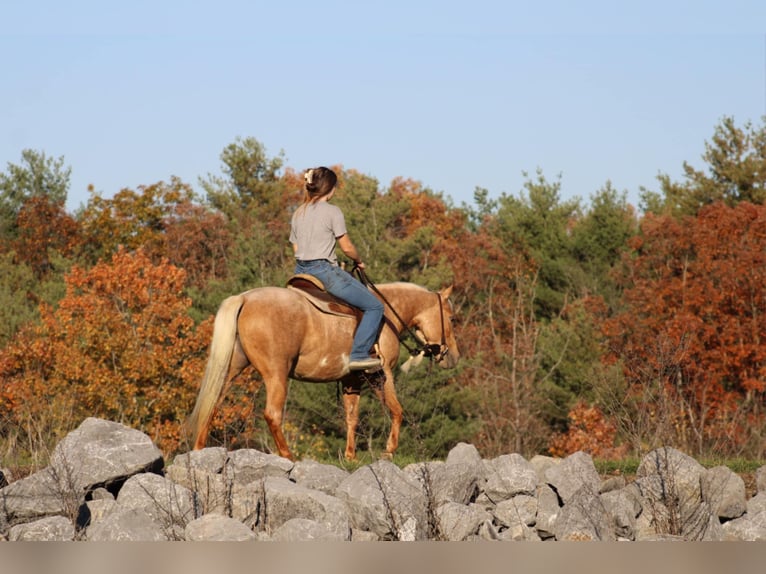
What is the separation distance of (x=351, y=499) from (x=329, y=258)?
314cm

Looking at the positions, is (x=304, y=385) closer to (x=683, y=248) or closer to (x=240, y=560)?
(x=683, y=248)

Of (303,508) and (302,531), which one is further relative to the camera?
(303,508)

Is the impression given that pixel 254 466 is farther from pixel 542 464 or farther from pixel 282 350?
pixel 542 464

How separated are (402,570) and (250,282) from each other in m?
32.0

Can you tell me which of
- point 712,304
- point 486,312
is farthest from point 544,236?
point 712,304

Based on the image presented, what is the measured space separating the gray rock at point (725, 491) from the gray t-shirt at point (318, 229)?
4.33m

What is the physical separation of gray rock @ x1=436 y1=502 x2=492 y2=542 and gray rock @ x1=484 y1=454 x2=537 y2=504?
0.82 metres

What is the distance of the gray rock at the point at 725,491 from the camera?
34.0 feet

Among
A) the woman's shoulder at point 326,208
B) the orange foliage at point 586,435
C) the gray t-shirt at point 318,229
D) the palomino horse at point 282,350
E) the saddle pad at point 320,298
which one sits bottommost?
the orange foliage at point 586,435

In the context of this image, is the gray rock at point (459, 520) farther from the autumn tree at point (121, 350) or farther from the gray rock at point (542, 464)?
the autumn tree at point (121, 350)

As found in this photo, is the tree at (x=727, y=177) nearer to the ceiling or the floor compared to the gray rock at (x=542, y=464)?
nearer to the ceiling

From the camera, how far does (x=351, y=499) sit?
32.2 feet

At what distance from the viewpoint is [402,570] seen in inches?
171

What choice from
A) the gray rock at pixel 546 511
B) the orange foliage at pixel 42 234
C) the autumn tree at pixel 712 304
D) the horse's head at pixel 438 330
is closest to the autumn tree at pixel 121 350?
the autumn tree at pixel 712 304
